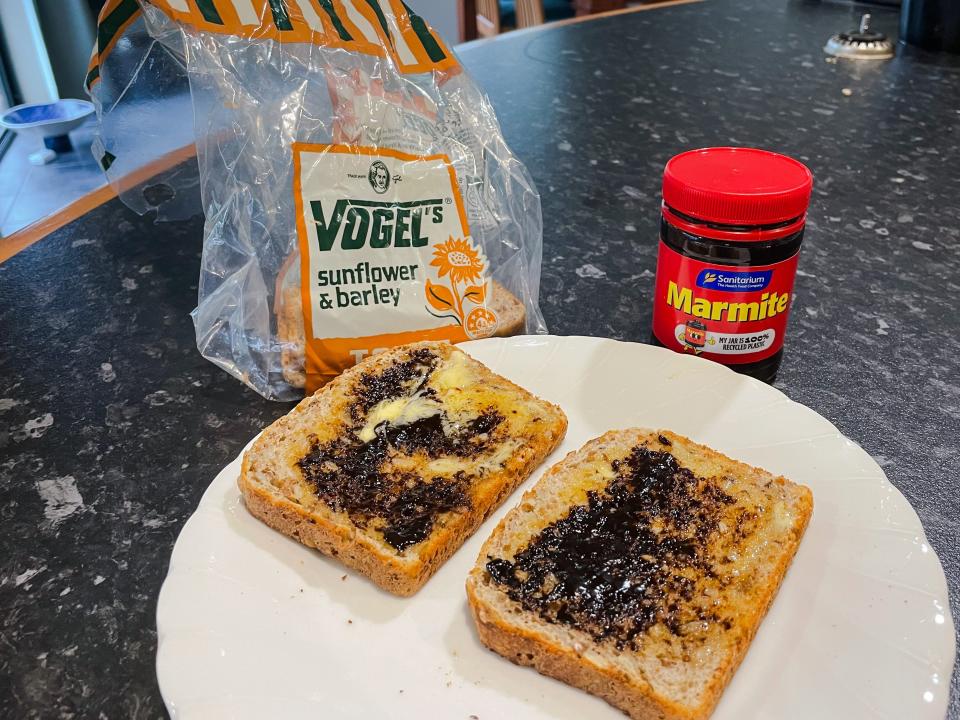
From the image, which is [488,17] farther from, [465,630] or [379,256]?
[465,630]

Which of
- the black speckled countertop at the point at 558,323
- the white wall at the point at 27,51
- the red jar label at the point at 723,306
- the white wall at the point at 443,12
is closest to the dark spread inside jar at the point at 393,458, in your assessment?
the black speckled countertop at the point at 558,323

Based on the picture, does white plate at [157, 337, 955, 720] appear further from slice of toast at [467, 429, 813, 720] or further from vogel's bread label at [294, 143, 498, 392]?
vogel's bread label at [294, 143, 498, 392]

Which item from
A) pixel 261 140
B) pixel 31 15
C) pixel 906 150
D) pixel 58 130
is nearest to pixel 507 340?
pixel 261 140

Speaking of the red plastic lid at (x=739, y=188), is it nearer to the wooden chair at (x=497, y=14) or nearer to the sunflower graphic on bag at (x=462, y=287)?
the sunflower graphic on bag at (x=462, y=287)

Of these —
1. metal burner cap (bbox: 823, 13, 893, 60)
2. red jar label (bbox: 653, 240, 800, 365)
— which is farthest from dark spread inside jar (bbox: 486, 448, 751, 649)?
metal burner cap (bbox: 823, 13, 893, 60)

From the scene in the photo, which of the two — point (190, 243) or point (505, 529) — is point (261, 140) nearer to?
point (190, 243)

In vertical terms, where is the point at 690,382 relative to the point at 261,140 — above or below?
below
